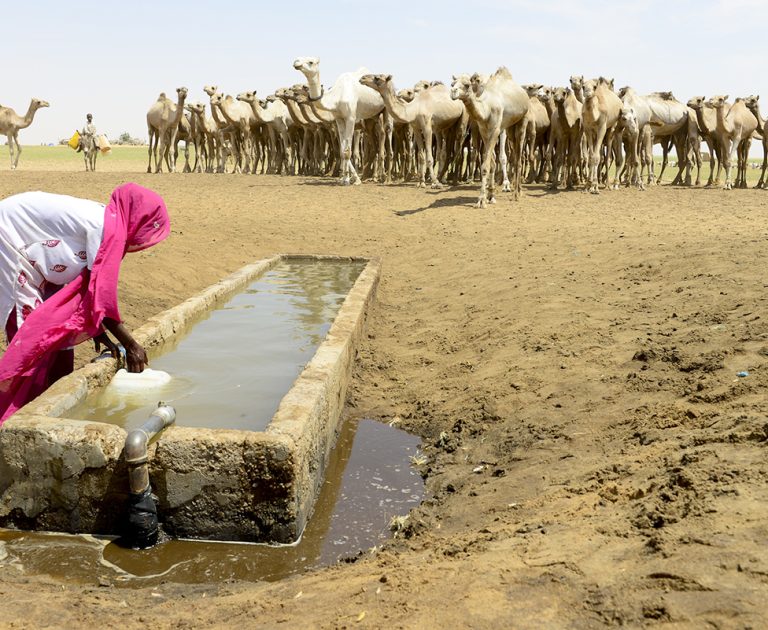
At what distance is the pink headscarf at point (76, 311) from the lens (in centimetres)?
407

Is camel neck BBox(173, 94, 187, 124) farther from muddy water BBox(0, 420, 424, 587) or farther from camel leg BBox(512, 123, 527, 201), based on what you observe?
muddy water BBox(0, 420, 424, 587)

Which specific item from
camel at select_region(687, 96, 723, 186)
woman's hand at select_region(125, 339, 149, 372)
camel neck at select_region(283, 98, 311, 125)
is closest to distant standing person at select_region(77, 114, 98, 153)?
camel neck at select_region(283, 98, 311, 125)

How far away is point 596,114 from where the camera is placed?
17062mm

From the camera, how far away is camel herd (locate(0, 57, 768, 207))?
16.4 metres

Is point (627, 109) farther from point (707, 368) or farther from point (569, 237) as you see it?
point (707, 368)

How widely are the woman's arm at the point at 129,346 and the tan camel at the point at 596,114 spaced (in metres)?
14.2

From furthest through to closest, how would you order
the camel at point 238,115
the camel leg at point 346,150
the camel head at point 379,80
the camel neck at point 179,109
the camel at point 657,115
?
the camel at point 238,115
the camel neck at point 179,109
the camel at point 657,115
the camel leg at point 346,150
the camel head at point 379,80

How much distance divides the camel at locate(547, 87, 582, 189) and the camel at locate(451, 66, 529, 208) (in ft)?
7.81

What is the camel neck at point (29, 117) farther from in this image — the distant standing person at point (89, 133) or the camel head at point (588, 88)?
the camel head at point (588, 88)

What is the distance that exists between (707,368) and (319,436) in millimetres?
2366

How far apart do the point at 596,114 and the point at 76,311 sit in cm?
1494

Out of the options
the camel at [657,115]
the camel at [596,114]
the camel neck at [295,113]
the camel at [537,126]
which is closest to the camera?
the camel at [596,114]

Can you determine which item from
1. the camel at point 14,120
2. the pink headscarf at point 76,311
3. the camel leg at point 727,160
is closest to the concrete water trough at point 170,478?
the pink headscarf at point 76,311

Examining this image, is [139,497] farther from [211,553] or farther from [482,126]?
[482,126]
